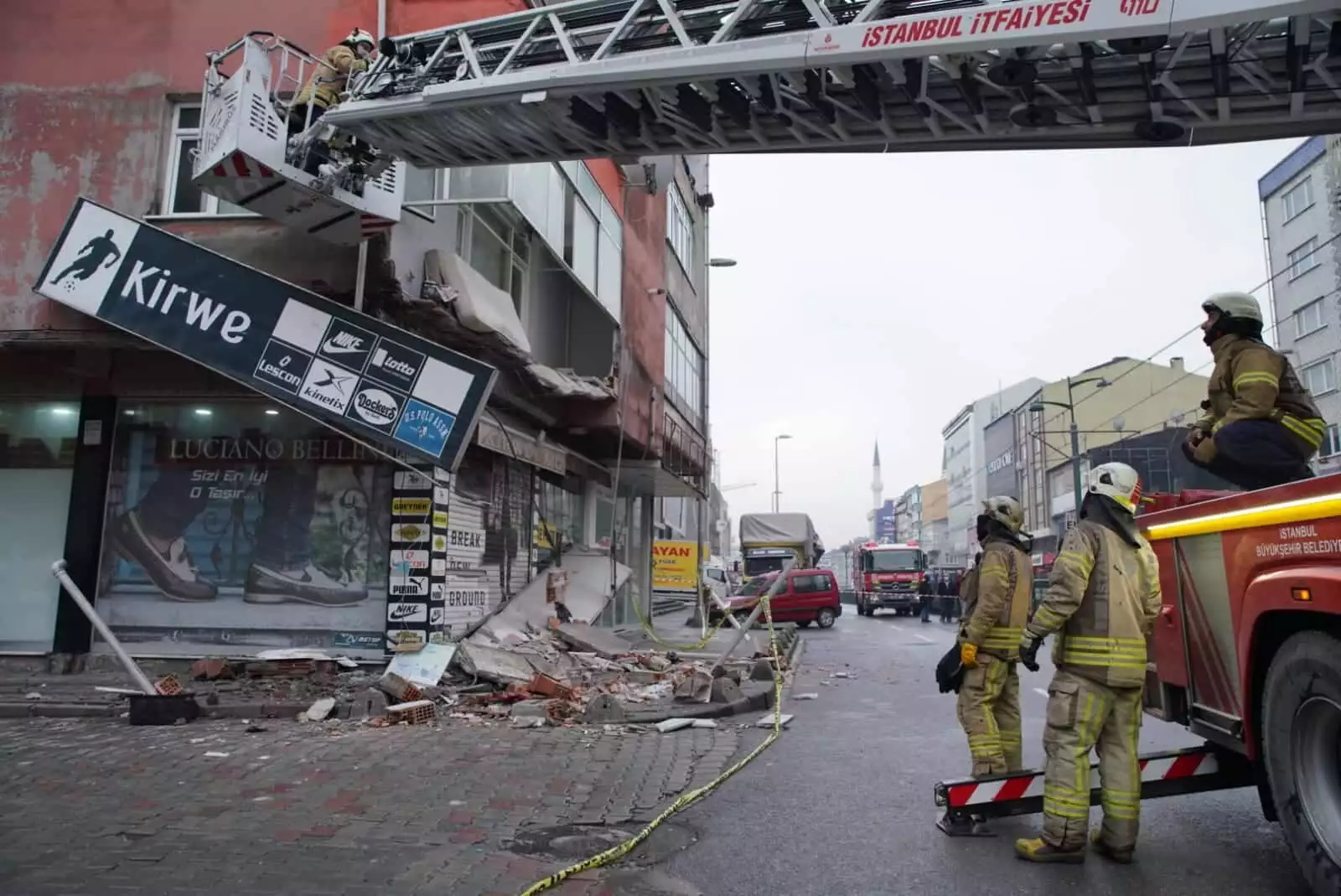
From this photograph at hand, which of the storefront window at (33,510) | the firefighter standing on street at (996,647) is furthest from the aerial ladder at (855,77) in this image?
the storefront window at (33,510)

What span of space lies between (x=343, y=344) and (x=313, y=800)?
489cm

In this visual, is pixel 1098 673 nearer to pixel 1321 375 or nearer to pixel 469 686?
pixel 469 686

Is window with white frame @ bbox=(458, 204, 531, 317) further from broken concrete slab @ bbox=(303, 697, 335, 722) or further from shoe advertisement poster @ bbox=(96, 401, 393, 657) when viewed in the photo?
broken concrete slab @ bbox=(303, 697, 335, 722)

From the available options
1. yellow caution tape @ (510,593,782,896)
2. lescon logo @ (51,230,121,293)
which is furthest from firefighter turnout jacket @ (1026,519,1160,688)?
lescon logo @ (51,230,121,293)

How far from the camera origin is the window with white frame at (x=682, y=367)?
21688 millimetres

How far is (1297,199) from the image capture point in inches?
1556

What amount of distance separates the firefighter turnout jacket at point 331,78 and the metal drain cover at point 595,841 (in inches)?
254

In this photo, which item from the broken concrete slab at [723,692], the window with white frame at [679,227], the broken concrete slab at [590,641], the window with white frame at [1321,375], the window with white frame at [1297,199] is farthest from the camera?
the window with white frame at [1297,199]

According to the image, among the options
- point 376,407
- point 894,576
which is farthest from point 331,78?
point 894,576

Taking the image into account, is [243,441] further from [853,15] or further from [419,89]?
[853,15]

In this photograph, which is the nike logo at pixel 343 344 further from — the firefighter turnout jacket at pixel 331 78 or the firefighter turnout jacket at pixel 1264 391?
the firefighter turnout jacket at pixel 1264 391

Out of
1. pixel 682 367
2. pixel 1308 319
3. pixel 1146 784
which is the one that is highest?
pixel 1308 319

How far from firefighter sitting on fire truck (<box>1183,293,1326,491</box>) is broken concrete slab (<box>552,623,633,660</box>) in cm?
897

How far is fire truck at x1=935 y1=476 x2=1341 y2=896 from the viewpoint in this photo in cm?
337
